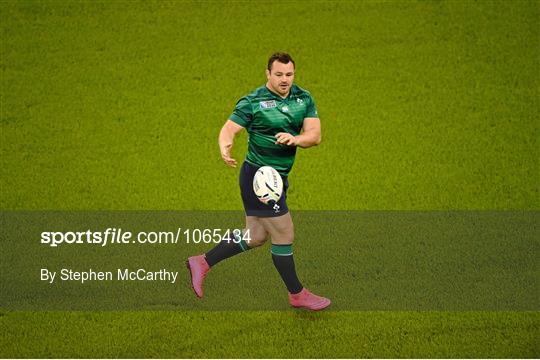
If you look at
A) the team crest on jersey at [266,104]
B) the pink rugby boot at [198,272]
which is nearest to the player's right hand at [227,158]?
the team crest on jersey at [266,104]

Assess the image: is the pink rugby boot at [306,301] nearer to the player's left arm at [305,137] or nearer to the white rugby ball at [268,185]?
the white rugby ball at [268,185]

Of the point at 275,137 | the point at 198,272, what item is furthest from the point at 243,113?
the point at 198,272

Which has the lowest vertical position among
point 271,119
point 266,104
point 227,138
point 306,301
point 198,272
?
point 306,301

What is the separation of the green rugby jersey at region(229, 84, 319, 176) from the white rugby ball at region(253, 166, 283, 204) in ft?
0.53

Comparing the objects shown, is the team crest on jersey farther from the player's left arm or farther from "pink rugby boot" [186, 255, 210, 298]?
"pink rugby boot" [186, 255, 210, 298]

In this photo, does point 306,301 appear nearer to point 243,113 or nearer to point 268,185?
point 268,185

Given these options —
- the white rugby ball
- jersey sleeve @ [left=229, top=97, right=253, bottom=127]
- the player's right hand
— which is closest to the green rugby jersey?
jersey sleeve @ [left=229, top=97, right=253, bottom=127]

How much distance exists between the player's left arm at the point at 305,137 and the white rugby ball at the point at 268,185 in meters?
0.27

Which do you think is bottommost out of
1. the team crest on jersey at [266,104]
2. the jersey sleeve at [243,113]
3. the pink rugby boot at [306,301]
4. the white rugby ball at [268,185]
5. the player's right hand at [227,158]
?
the pink rugby boot at [306,301]

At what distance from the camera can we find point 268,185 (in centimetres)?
720

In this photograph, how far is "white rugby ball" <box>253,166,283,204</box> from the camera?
23.6 ft

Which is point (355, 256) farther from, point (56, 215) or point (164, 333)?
point (56, 215)

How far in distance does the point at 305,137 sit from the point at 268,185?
1.51 ft

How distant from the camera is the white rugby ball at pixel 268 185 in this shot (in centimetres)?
720
